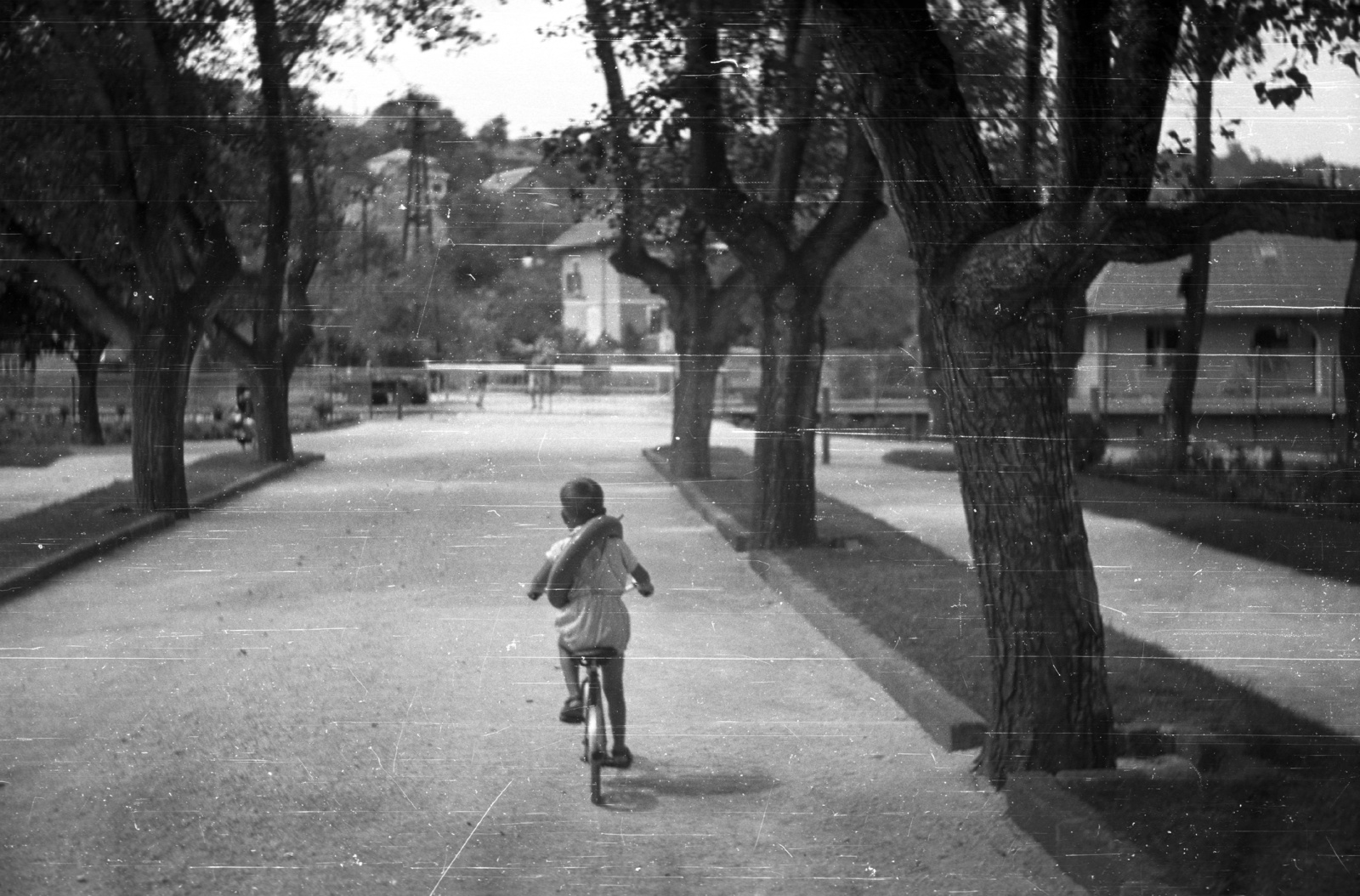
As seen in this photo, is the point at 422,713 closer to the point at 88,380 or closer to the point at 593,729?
the point at 593,729

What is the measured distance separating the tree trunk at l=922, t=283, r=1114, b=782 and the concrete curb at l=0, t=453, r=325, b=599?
1218 mm

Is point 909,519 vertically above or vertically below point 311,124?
below

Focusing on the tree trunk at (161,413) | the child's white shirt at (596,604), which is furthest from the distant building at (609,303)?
the tree trunk at (161,413)

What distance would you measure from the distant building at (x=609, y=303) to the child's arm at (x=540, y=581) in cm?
41

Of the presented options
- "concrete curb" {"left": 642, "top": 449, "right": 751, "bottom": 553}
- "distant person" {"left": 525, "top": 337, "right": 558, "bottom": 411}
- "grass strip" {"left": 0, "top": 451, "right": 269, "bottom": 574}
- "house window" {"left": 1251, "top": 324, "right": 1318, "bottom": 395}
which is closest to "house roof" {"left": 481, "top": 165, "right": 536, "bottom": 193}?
"distant person" {"left": 525, "top": 337, "right": 558, "bottom": 411}

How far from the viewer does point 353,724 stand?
2094 millimetres

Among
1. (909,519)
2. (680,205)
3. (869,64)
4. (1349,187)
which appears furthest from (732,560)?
(1349,187)

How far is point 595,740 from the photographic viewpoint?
6.72 feet

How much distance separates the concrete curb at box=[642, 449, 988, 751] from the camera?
2.07m

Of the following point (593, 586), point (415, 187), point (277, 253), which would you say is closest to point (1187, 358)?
point (593, 586)

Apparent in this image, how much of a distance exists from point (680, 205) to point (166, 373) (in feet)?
3.19

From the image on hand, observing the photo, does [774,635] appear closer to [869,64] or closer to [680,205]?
[680,205]

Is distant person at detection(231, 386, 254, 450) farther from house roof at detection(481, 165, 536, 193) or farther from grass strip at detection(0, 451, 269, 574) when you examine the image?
house roof at detection(481, 165, 536, 193)

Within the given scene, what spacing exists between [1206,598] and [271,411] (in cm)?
170
